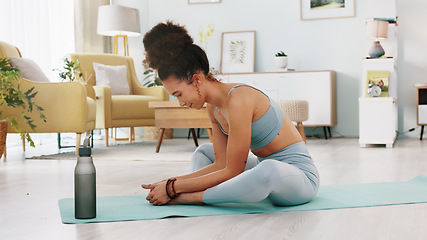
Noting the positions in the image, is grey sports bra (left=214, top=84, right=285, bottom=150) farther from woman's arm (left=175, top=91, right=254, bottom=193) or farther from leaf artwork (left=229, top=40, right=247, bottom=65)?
leaf artwork (left=229, top=40, right=247, bottom=65)

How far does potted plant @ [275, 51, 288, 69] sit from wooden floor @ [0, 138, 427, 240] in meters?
2.44

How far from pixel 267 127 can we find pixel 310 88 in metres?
4.31

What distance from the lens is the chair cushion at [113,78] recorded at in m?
5.66

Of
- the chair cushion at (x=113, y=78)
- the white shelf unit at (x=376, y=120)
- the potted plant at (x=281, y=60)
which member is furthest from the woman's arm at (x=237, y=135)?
the potted plant at (x=281, y=60)

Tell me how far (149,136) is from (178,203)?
15.0 ft

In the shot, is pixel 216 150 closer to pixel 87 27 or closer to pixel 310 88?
pixel 310 88

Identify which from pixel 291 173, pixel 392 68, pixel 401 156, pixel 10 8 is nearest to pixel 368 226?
pixel 291 173

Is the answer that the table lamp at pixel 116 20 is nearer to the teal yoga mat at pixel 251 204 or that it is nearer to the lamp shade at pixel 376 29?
the lamp shade at pixel 376 29

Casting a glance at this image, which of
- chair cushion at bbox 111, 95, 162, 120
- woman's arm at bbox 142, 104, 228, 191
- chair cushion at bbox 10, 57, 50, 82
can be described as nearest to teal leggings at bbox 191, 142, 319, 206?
woman's arm at bbox 142, 104, 228, 191

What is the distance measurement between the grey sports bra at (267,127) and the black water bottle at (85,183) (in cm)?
47

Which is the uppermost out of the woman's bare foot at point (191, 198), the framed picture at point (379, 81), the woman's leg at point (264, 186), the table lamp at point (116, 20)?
the table lamp at point (116, 20)

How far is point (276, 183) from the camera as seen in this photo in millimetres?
1708

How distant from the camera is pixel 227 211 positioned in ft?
5.90

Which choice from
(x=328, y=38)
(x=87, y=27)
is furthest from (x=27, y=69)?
(x=328, y=38)
